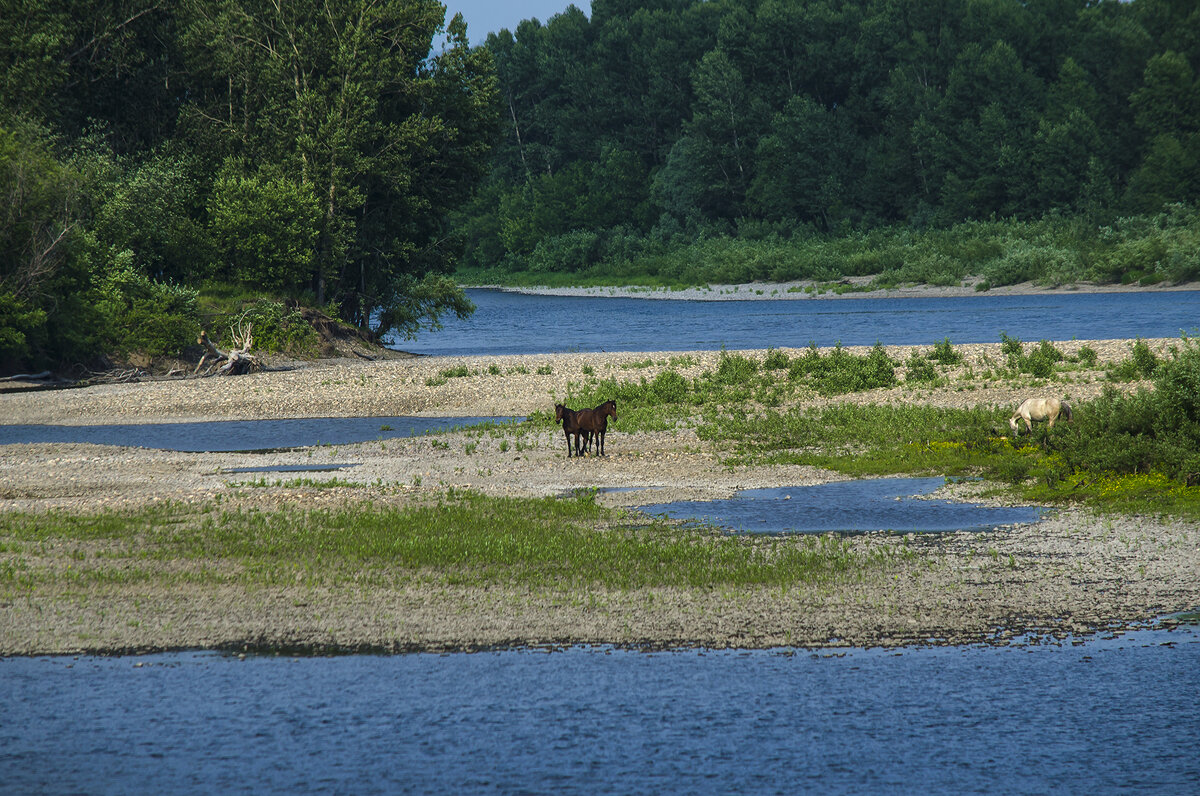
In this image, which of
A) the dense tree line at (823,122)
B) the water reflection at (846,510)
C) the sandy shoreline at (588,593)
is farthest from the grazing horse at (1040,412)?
the dense tree line at (823,122)

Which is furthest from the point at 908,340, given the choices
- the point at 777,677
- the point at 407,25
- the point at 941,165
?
the point at 941,165

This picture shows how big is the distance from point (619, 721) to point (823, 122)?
107 metres

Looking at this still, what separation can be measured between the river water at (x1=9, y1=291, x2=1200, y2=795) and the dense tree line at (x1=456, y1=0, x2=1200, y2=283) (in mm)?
87482

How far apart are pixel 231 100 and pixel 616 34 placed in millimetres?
90325

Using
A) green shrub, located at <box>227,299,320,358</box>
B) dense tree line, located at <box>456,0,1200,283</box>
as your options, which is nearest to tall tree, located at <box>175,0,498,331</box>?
green shrub, located at <box>227,299,320,358</box>

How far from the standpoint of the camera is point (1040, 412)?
21906 mm

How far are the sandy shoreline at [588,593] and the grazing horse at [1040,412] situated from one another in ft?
11.0

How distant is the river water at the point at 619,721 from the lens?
8969 mm

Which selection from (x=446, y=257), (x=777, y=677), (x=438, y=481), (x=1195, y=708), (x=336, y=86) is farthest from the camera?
(x=446, y=257)

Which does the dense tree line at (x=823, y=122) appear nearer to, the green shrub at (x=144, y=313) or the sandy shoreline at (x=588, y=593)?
the green shrub at (x=144, y=313)

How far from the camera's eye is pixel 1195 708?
10016mm

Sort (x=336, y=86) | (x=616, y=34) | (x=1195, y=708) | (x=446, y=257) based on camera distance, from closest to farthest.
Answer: (x=1195, y=708), (x=336, y=86), (x=446, y=257), (x=616, y=34)

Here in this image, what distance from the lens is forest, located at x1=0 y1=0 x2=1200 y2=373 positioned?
45.7 meters

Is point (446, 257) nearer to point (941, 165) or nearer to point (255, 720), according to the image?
point (255, 720)
